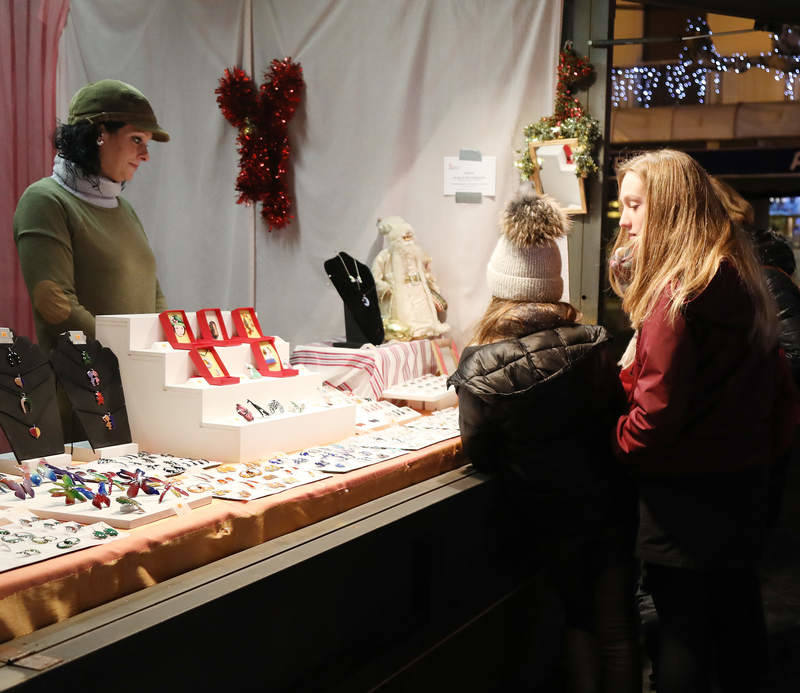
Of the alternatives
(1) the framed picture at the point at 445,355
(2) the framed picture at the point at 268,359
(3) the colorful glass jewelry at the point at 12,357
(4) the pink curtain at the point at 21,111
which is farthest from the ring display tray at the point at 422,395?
(3) the colorful glass jewelry at the point at 12,357

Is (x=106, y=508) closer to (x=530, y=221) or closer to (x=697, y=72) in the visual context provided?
(x=530, y=221)

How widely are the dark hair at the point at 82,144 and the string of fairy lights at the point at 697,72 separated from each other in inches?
182

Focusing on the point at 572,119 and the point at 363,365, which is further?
the point at 572,119

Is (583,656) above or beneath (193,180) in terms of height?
beneath

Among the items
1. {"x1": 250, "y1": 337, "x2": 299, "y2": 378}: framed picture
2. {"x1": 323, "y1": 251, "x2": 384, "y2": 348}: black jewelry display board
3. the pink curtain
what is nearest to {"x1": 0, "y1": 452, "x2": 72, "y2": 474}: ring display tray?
{"x1": 250, "y1": 337, "x2": 299, "y2": 378}: framed picture

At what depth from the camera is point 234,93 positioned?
16.2 feet

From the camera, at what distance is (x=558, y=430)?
2.37m

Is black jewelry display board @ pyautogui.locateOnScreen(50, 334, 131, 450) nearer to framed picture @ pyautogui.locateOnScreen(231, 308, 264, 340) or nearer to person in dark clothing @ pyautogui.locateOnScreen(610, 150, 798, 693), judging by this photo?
framed picture @ pyautogui.locateOnScreen(231, 308, 264, 340)

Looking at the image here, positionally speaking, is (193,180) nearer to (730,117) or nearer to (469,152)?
(469,152)

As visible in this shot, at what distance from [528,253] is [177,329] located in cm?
108

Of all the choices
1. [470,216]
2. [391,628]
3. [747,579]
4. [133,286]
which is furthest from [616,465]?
[470,216]

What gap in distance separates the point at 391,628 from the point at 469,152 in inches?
116

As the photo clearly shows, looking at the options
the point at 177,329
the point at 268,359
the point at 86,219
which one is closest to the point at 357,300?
the point at 268,359

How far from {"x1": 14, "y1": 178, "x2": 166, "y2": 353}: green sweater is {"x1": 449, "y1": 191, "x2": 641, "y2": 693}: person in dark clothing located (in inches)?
51.5
